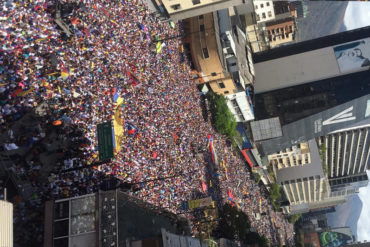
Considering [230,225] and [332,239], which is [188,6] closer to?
[230,225]

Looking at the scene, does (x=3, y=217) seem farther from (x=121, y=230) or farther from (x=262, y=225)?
(x=262, y=225)

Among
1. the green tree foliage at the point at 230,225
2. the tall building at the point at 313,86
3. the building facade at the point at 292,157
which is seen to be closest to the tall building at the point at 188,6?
the green tree foliage at the point at 230,225

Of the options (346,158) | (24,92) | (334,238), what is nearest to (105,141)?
(24,92)

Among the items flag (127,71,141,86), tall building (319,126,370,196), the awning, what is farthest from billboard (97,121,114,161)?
tall building (319,126,370,196)

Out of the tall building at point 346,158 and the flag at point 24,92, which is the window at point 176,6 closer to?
the flag at point 24,92

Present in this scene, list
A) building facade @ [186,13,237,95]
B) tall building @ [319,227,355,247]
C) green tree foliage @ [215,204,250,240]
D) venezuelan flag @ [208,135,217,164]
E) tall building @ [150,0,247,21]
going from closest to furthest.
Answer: tall building @ [150,0,247,21] < green tree foliage @ [215,204,250,240] < building facade @ [186,13,237,95] < venezuelan flag @ [208,135,217,164] < tall building @ [319,227,355,247]

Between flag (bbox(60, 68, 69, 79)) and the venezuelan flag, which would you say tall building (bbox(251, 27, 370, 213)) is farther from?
flag (bbox(60, 68, 69, 79))
